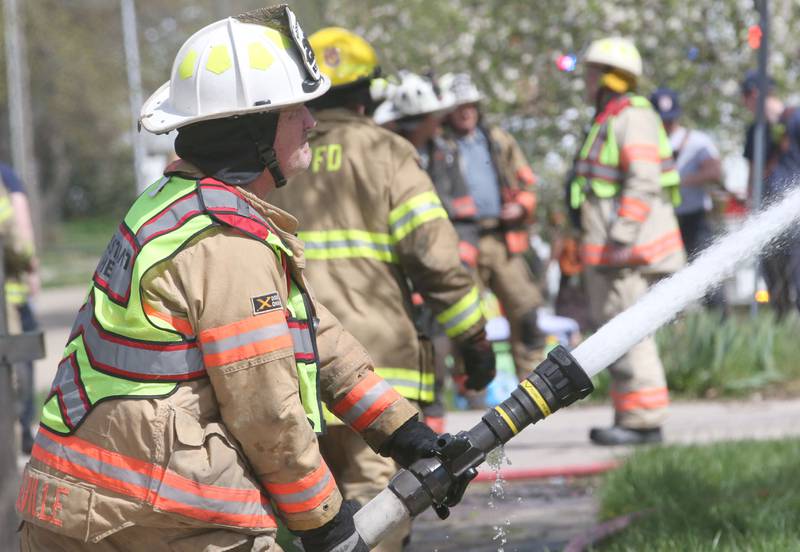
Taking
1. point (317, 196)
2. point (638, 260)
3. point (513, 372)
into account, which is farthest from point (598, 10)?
point (317, 196)

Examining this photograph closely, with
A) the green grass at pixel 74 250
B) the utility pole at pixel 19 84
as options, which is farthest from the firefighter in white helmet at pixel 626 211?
the utility pole at pixel 19 84

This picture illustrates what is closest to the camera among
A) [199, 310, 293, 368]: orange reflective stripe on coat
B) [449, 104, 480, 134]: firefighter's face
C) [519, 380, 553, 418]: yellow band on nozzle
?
[199, 310, 293, 368]: orange reflective stripe on coat

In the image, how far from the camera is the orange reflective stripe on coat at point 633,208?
22.1 ft

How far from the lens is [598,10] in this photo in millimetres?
11492

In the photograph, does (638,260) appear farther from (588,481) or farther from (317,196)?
(317,196)

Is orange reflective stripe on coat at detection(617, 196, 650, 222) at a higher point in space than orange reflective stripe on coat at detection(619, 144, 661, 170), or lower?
lower

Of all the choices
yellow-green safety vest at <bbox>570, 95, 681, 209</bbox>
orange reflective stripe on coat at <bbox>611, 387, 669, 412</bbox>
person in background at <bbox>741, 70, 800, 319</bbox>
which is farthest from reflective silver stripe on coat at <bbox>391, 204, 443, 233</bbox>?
person in background at <bbox>741, 70, 800, 319</bbox>

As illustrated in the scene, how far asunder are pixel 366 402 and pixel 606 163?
3.94m

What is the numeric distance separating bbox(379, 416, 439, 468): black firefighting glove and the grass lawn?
4.58 feet

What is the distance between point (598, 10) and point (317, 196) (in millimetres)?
7662

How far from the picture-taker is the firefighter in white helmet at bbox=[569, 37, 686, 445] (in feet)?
22.2

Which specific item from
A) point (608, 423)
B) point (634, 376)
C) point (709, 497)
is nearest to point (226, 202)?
point (709, 497)

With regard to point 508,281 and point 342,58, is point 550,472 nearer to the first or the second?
point 508,281

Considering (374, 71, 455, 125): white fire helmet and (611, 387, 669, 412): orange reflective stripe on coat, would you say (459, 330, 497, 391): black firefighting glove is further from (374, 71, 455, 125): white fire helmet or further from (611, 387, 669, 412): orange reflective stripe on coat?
(611, 387, 669, 412): orange reflective stripe on coat
